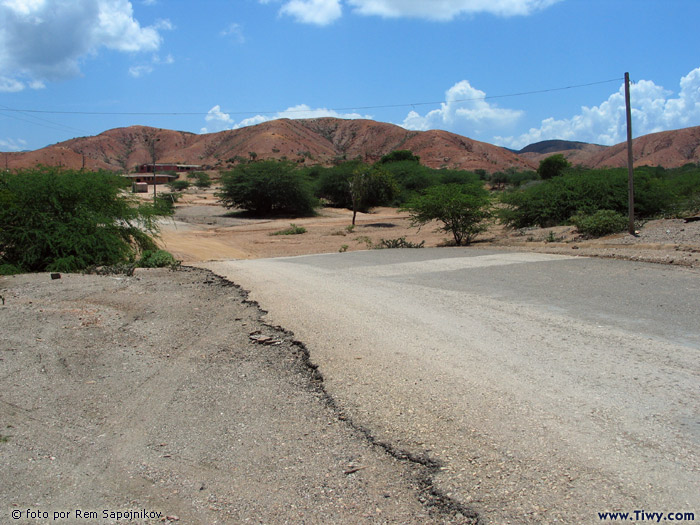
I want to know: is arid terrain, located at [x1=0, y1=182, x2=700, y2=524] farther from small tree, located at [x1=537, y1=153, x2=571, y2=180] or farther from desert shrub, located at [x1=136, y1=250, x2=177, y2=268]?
small tree, located at [x1=537, y1=153, x2=571, y2=180]

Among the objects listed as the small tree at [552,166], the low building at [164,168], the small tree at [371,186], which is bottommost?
the small tree at [371,186]

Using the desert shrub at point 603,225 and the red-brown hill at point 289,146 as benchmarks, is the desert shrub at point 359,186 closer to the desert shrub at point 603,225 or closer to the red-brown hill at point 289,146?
the desert shrub at point 603,225

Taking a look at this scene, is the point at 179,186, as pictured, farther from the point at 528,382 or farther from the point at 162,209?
the point at 528,382

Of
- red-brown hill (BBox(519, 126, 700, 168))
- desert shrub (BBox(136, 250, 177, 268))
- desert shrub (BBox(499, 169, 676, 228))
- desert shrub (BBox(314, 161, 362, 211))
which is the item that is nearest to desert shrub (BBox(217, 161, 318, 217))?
desert shrub (BBox(314, 161, 362, 211))

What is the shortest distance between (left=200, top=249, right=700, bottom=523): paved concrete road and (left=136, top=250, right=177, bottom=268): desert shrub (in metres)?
6.61

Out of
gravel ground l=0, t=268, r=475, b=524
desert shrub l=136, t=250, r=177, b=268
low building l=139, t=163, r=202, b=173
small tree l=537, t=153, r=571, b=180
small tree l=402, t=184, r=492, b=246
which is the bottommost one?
gravel ground l=0, t=268, r=475, b=524

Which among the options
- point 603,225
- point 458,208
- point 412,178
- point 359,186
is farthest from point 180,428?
point 412,178

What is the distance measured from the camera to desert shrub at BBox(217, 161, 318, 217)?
52.9m

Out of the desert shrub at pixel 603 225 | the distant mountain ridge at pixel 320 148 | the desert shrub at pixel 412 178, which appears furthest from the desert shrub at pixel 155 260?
the distant mountain ridge at pixel 320 148

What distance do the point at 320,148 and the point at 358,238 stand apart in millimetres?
104804

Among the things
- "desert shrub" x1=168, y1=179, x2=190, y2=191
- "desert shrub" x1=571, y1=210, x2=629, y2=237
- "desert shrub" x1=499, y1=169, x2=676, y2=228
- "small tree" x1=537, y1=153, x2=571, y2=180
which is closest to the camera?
"desert shrub" x1=571, y1=210, x2=629, y2=237

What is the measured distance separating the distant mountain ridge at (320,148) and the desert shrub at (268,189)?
51.1 metres

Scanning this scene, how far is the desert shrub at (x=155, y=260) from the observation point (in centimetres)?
1641

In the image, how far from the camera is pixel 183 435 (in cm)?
456
